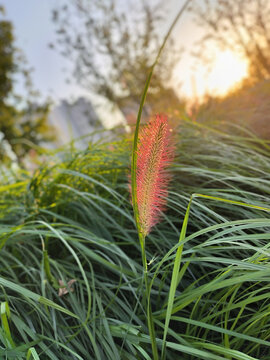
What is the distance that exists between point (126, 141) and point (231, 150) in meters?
0.38

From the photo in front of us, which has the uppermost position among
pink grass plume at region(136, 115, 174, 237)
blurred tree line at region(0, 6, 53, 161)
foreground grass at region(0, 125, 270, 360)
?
blurred tree line at region(0, 6, 53, 161)

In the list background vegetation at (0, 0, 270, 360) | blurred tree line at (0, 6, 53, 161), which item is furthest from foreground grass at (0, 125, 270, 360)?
blurred tree line at (0, 6, 53, 161)

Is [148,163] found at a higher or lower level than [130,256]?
higher

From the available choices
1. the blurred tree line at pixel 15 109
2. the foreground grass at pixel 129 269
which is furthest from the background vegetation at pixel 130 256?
the blurred tree line at pixel 15 109

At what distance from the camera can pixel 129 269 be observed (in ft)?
3.01

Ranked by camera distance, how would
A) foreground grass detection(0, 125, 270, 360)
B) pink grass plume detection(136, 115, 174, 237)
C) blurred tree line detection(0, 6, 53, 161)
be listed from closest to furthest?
pink grass plume detection(136, 115, 174, 237) < foreground grass detection(0, 125, 270, 360) < blurred tree line detection(0, 6, 53, 161)

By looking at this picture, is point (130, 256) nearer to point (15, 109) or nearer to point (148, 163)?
point (148, 163)

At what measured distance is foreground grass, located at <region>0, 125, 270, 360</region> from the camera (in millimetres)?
633

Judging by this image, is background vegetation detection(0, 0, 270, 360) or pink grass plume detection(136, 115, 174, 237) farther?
background vegetation detection(0, 0, 270, 360)

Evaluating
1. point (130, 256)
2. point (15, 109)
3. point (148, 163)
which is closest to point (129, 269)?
point (130, 256)

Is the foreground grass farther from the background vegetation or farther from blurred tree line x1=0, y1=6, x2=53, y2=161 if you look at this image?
blurred tree line x1=0, y1=6, x2=53, y2=161

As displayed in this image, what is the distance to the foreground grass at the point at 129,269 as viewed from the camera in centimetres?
63

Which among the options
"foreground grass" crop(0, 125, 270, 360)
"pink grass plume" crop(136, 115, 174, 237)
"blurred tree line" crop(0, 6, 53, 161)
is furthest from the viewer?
"blurred tree line" crop(0, 6, 53, 161)

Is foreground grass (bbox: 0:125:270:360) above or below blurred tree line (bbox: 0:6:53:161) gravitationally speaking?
below
